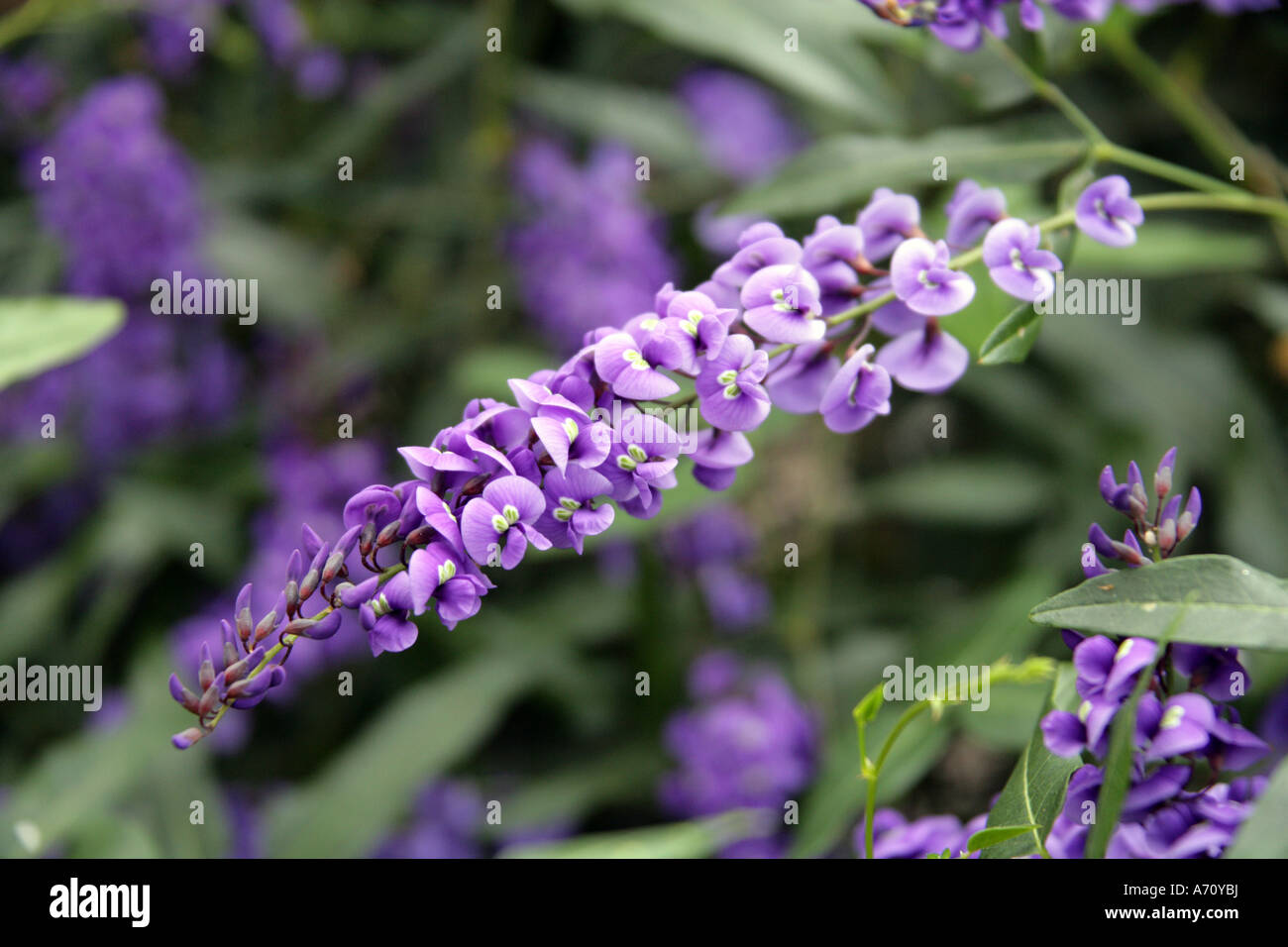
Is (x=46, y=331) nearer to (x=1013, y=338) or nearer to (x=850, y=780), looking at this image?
(x=1013, y=338)

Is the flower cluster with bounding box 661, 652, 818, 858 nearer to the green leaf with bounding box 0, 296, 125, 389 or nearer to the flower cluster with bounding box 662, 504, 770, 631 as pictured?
the flower cluster with bounding box 662, 504, 770, 631

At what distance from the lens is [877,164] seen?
1.36 metres

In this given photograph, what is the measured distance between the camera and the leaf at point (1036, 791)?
0.81 metres

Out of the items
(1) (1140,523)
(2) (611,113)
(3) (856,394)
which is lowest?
(1) (1140,523)

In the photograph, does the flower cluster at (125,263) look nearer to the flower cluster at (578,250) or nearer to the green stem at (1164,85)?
Answer: the flower cluster at (578,250)

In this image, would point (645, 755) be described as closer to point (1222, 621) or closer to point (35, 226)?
point (1222, 621)

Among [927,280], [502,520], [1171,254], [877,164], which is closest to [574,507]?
[502,520]

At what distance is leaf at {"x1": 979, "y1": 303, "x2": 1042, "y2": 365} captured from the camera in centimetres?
91

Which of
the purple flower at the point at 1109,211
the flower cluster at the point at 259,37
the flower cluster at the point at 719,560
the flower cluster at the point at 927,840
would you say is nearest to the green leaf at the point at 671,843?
the flower cluster at the point at 927,840

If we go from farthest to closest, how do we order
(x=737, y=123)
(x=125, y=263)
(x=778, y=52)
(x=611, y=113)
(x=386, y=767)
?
1. (x=737, y=123)
2. (x=611, y=113)
3. (x=125, y=263)
4. (x=386, y=767)
5. (x=778, y=52)

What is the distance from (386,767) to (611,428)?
3.98 feet

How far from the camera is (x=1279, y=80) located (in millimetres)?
2529

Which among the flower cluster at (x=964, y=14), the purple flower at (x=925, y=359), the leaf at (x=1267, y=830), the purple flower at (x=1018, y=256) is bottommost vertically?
the leaf at (x=1267, y=830)
